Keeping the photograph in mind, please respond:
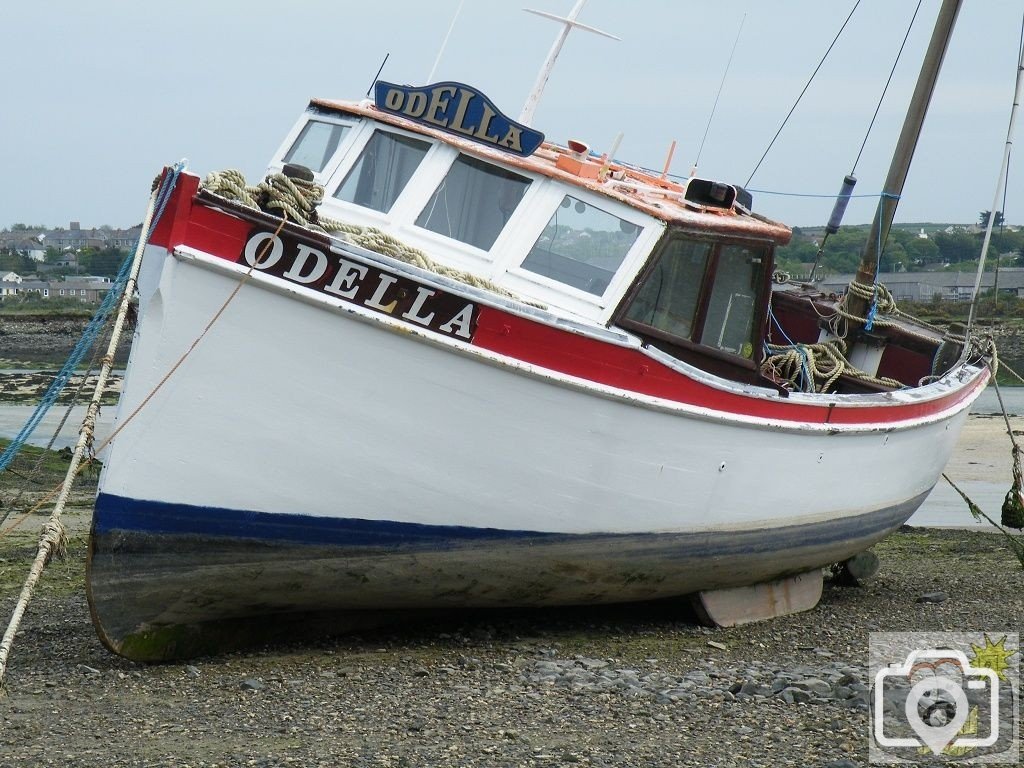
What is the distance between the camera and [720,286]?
905 centimetres

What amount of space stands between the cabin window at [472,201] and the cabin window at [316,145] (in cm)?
108

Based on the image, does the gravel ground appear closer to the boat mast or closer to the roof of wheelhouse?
the roof of wheelhouse

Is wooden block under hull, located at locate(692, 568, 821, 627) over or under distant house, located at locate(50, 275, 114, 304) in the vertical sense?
over

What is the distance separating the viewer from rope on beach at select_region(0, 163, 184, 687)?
6957 millimetres

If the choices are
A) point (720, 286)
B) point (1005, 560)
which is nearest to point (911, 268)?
point (1005, 560)

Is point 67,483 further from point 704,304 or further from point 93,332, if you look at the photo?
point 704,304

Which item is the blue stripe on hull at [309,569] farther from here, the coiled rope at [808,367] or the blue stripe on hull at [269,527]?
the coiled rope at [808,367]

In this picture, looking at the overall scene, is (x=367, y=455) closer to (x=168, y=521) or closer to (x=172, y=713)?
(x=168, y=521)

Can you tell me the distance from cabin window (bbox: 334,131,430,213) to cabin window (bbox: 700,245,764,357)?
224 cm

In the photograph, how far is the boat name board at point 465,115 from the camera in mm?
8492

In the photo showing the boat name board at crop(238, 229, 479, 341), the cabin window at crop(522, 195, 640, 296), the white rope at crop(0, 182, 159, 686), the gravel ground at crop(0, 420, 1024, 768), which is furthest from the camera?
the cabin window at crop(522, 195, 640, 296)

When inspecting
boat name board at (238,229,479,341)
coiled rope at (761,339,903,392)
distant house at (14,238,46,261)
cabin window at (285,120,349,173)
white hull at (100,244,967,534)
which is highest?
cabin window at (285,120,349,173)

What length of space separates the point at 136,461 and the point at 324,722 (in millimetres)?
1837

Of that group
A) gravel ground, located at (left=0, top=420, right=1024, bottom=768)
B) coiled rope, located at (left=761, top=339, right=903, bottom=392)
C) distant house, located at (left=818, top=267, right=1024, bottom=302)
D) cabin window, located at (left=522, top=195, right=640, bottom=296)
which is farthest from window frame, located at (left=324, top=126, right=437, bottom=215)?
distant house, located at (left=818, top=267, right=1024, bottom=302)
